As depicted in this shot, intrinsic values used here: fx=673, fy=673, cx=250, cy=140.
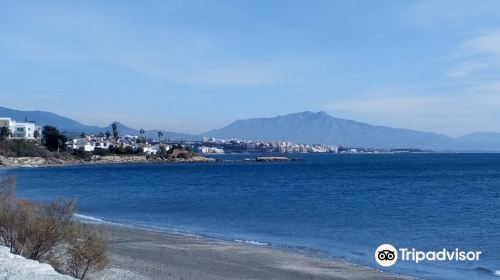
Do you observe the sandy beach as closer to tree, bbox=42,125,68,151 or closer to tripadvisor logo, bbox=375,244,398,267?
tripadvisor logo, bbox=375,244,398,267

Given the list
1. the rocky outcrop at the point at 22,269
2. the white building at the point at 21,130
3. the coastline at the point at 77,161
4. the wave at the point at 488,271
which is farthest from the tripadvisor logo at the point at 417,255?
the white building at the point at 21,130

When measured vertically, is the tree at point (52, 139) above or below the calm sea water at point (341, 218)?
above

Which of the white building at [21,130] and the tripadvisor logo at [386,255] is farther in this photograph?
the white building at [21,130]

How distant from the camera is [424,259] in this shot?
18141mm

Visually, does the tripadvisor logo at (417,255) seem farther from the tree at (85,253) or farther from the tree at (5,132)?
the tree at (5,132)

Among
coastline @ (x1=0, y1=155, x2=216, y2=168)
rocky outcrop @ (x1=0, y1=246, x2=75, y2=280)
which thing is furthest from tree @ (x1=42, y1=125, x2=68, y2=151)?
rocky outcrop @ (x1=0, y1=246, x2=75, y2=280)

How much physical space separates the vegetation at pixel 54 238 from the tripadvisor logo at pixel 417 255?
28.3 feet

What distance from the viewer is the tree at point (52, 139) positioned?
130 m

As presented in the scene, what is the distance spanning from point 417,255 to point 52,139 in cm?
12071

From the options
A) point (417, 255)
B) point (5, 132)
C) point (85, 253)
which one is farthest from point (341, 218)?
point (5, 132)

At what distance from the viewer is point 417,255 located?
61.4 ft

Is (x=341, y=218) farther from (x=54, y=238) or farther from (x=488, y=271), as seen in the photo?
(x=54, y=238)

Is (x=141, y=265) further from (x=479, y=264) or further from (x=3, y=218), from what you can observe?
(x=479, y=264)

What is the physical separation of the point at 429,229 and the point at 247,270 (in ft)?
37.9
